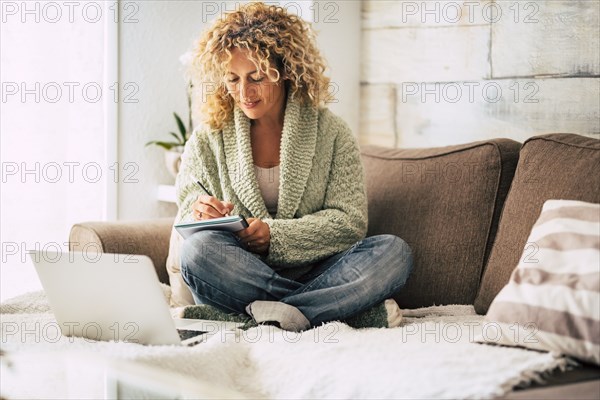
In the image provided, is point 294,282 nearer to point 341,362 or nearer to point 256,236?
point 256,236

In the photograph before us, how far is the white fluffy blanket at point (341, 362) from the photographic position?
1.39 meters

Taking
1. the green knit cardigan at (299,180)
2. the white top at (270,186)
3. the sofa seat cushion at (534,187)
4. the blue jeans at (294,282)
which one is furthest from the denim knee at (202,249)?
the sofa seat cushion at (534,187)

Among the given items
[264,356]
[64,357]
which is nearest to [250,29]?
[264,356]

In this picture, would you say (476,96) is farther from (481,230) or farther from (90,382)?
(90,382)

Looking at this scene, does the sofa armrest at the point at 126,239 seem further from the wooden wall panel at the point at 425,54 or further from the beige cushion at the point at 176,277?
the wooden wall panel at the point at 425,54

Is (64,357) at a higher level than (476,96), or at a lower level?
lower

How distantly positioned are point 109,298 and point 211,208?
475mm

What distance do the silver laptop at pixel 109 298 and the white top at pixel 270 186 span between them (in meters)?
0.55

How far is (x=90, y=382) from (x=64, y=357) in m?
0.08

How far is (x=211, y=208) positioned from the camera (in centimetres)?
216

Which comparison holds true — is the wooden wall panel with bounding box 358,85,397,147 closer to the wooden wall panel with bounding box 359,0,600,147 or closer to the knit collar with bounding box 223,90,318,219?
the wooden wall panel with bounding box 359,0,600,147

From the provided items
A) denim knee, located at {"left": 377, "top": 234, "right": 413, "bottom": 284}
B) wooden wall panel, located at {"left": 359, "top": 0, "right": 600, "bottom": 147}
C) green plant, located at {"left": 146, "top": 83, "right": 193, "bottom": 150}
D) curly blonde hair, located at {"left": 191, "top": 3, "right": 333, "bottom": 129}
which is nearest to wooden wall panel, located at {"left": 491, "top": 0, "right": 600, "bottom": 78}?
wooden wall panel, located at {"left": 359, "top": 0, "right": 600, "bottom": 147}

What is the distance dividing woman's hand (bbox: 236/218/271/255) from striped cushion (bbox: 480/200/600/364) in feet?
2.12

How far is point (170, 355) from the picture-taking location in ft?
4.99
